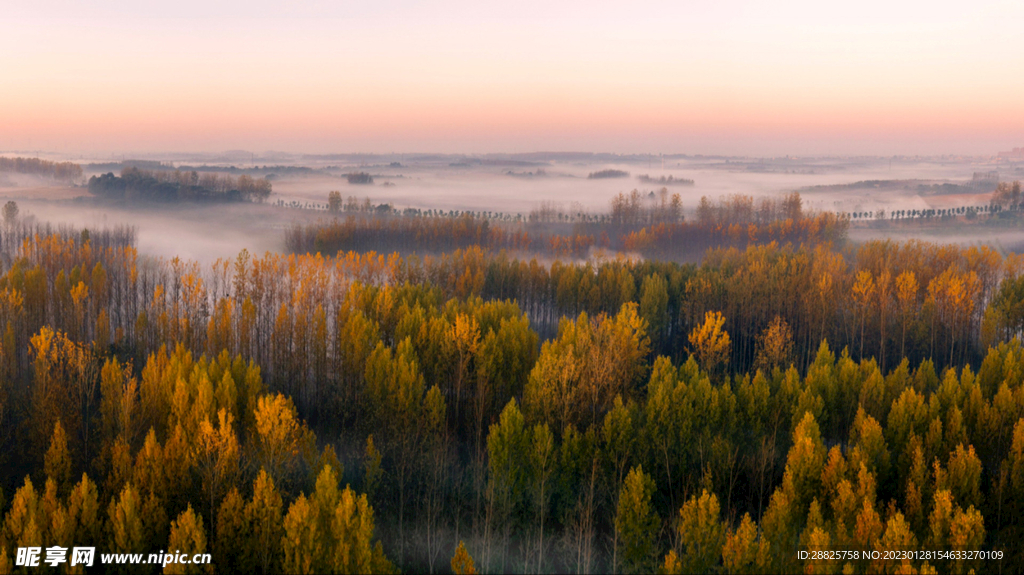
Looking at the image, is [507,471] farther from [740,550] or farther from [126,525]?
[126,525]

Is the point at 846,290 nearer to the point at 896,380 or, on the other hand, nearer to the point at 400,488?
the point at 896,380

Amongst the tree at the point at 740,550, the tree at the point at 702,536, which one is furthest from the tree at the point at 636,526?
the tree at the point at 740,550

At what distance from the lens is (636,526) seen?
115 feet

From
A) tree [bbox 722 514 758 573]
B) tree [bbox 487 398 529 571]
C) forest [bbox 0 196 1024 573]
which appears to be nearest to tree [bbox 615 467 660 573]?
forest [bbox 0 196 1024 573]

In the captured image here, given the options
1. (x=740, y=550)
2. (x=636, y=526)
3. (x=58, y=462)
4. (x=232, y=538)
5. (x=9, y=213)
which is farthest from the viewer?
(x=9, y=213)

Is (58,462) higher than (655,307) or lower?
lower

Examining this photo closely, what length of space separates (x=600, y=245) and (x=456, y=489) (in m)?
127

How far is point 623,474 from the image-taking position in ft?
140

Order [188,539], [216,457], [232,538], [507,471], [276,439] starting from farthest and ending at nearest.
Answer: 1. [507,471]
2. [276,439]
3. [216,457]
4. [232,538]
5. [188,539]

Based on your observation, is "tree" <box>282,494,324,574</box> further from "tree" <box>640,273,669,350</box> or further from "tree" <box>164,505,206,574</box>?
"tree" <box>640,273,669,350</box>

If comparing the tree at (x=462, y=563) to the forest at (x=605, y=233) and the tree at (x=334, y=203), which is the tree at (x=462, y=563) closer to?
the forest at (x=605, y=233)

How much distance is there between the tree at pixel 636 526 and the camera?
3506 cm

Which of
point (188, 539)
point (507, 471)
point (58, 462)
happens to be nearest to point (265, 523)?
point (188, 539)

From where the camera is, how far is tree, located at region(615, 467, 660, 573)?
3506cm
